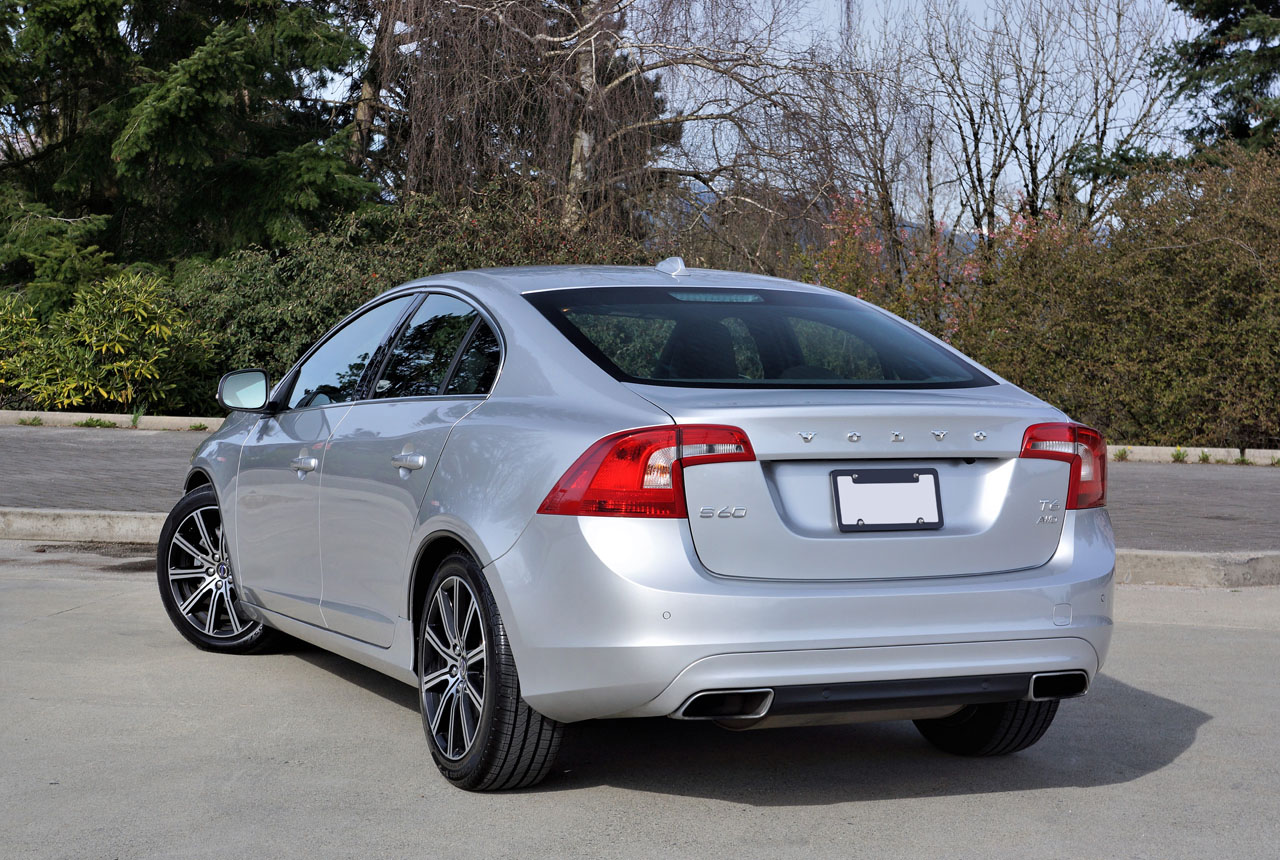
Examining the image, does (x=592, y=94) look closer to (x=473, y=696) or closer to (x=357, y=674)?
(x=357, y=674)

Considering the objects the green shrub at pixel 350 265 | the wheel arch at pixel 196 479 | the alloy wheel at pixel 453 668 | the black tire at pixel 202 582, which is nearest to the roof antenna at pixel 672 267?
the alloy wheel at pixel 453 668

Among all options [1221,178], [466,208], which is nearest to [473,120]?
[466,208]

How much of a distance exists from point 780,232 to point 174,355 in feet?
28.4

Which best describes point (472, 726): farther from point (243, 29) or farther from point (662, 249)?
point (243, 29)

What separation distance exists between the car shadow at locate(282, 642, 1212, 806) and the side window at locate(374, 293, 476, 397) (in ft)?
4.01

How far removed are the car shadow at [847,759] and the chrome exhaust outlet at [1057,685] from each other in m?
0.46

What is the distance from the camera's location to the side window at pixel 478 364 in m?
4.46

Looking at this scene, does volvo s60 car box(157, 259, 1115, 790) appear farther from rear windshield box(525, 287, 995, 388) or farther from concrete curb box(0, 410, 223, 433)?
concrete curb box(0, 410, 223, 433)

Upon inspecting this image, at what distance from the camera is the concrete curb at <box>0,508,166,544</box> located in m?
9.66

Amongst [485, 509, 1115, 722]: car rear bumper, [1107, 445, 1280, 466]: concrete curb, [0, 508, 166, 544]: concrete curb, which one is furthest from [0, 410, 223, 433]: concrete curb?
[485, 509, 1115, 722]: car rear bumper

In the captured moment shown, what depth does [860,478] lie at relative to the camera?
3850 millimetres

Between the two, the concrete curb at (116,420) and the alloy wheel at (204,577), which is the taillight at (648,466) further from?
the concrete curb at (116,420)

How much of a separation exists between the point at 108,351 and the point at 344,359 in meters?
15.0

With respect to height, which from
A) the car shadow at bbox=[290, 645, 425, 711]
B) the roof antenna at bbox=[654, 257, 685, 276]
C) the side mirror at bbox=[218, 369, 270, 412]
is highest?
the roof antenna at bbox=[654, 257, 685, 276]
